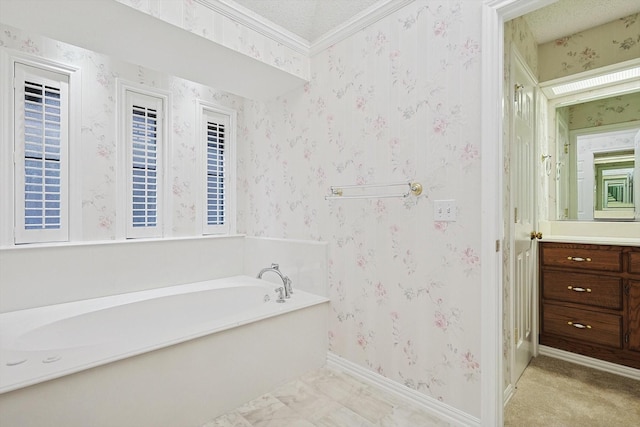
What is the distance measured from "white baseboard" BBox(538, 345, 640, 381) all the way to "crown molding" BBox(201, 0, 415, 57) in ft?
8.93

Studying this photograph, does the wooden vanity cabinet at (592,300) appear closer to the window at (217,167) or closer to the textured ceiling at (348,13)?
the textured ceiling at (348,13)

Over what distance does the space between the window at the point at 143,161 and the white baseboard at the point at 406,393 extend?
183 centimetres

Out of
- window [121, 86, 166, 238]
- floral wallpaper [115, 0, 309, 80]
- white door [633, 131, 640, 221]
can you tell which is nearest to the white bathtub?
window [121, 86, 166, 238]

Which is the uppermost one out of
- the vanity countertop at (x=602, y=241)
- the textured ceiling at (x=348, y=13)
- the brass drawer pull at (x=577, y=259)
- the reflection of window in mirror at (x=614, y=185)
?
the textured ceiling at (x=348, y=13)

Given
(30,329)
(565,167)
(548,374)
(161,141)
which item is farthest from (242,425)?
(565,167)

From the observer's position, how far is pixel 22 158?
82.0 inches

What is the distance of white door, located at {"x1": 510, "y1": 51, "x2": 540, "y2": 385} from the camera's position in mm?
2004

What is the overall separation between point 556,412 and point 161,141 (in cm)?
335

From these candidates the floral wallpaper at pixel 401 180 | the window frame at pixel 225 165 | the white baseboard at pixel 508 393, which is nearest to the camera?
the floral wallpaper at pixel 401 180

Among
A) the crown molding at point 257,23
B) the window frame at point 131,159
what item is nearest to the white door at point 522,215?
the crown molding at point 257,23

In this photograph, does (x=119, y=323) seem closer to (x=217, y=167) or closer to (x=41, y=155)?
(x=41, y=155)

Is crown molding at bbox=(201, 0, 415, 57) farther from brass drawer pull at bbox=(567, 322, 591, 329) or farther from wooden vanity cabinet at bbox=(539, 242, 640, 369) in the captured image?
brass drawer pull at bbox=(567, 322, 591, 329)

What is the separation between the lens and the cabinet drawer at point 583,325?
2199mm

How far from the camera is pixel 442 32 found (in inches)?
67.6
